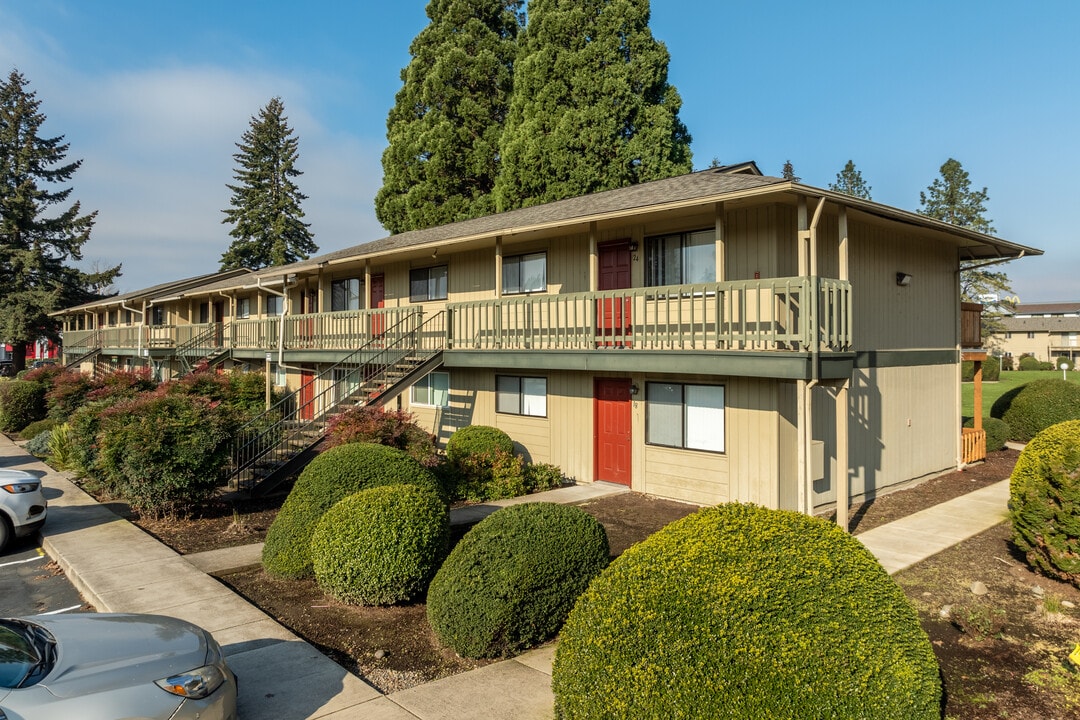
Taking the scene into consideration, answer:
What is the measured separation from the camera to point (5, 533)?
10.0 metres

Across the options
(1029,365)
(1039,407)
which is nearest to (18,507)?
(1039,407)

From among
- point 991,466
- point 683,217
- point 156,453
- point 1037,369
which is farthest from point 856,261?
point 1037,369

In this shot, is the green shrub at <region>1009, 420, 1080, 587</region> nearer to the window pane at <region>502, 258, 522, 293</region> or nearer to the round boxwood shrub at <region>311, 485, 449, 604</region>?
the round boxwood shrub at <region>311, 485, 449, 604</region>

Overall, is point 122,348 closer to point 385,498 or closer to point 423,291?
point 423,291

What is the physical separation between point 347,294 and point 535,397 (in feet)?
33.0

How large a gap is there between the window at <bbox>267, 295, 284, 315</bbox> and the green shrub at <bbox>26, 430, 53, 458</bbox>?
10293 mm

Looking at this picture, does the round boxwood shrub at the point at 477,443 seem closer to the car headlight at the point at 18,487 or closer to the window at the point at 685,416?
the window at the point at 685,416

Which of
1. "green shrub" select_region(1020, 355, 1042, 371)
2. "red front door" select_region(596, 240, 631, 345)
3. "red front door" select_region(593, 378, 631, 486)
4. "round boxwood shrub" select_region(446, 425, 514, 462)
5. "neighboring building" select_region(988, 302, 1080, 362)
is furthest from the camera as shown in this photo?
"neighboring building" select_region(988, 302, 1080, 362)

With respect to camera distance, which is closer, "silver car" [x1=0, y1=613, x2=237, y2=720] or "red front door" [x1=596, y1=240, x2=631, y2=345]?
"silver car" [x1=0, y1=613, x2=237, y2=720]

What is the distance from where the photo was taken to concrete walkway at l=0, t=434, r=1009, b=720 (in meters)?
5.11

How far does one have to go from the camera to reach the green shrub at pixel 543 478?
14172mm

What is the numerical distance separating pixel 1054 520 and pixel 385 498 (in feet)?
26.4

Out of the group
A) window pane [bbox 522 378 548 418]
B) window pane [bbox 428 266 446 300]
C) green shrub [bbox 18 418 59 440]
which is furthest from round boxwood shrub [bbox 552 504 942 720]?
green shrub [bbox 18 418 59 440]

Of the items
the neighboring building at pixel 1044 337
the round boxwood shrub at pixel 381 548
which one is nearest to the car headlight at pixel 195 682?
the round boxwood shrub at pixel 381 548
